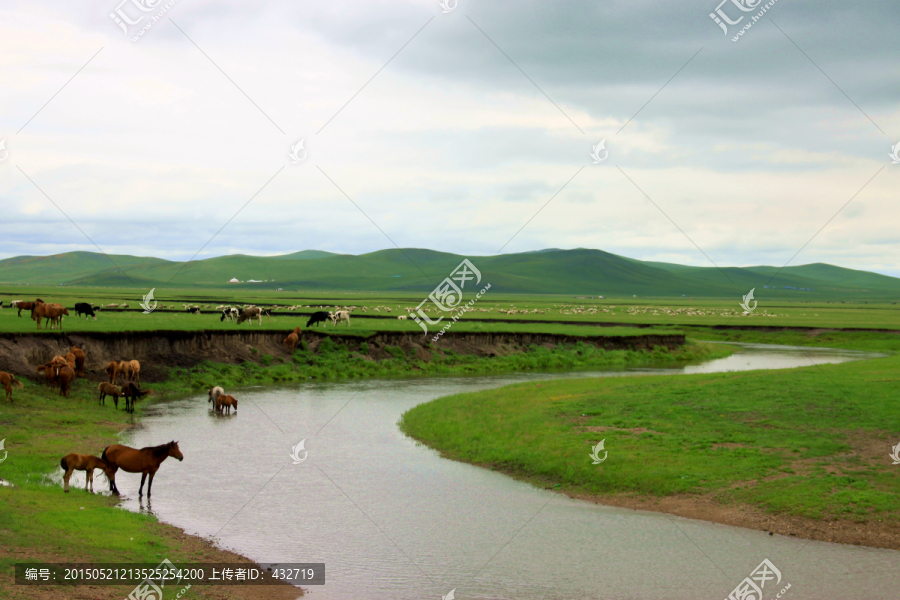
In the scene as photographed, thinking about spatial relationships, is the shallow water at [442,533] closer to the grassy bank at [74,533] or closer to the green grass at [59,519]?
the grassy bank at [74,533]

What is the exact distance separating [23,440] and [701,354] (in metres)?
62.4

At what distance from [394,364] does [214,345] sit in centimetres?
1310

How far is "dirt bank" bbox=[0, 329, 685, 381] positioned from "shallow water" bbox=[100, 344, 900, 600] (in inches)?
538

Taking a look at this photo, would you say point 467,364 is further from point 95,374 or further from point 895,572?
point 895,572

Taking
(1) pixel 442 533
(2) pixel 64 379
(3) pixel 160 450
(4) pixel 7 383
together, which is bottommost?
(1) pixel 442 533

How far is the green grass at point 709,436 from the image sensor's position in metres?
19.8

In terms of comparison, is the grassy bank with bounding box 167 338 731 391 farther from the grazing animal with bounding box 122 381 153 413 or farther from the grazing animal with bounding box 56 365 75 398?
the grazing animal with bounding box 56 365 75 398

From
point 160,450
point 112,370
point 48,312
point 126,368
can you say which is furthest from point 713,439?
point 48,312

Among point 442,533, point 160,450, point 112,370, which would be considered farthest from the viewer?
point 112,370

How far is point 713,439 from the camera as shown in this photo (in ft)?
78.9

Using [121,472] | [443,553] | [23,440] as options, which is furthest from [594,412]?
[23,440]

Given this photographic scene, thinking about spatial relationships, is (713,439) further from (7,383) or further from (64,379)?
(64,379)

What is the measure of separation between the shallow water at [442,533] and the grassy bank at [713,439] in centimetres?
146

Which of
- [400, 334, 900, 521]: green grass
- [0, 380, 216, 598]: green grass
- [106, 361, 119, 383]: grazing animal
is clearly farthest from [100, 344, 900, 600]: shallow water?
[106, 361, 119, 383]: grazing animal
